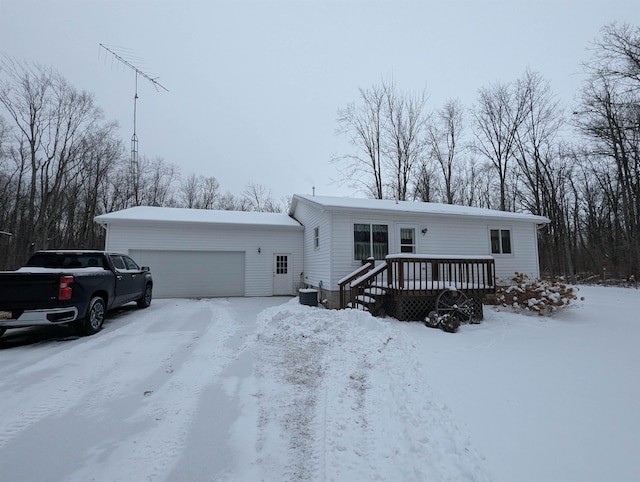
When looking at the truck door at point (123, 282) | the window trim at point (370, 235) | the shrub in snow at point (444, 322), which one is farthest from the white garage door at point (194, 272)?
the shrub in snow at point (444, 322)

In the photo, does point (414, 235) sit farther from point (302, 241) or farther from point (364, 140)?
point (364, 140)

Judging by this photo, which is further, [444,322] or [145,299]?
[145,299]

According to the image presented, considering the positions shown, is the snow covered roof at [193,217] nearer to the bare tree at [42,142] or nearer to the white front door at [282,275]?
the white front door at [282,275]

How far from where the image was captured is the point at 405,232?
10.9 m

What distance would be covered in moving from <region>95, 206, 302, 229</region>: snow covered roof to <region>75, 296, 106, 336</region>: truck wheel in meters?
6.24

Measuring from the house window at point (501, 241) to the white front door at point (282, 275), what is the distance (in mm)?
8693

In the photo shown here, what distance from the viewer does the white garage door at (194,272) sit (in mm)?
12156

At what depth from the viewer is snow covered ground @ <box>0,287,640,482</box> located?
2.15m

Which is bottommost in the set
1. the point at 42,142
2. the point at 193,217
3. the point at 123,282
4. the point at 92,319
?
the point at 92,319

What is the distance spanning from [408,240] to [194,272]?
904 centimetres

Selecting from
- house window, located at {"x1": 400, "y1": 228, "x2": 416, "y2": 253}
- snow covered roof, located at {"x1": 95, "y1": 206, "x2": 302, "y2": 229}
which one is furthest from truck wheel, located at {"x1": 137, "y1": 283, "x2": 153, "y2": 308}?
house window, located at {"x1": 400, "y1": 228, "x2": 416, "y2": 253}

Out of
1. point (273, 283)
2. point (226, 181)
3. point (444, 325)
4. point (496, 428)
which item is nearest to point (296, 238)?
point (273, 283)

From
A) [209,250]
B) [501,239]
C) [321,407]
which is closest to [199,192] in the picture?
[209,250]

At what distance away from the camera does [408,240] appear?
429 inches
